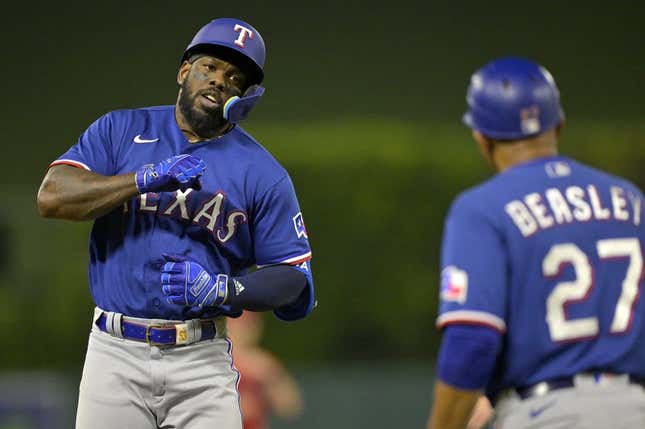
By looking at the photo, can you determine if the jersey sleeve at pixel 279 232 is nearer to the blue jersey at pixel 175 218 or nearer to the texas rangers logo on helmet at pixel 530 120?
the blue jersey at pixel 175 218

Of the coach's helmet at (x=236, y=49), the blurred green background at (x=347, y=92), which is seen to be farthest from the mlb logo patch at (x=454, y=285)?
the blurred green background at (x=347, y=92)

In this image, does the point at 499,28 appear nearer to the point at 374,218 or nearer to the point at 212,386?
the point at 374,218

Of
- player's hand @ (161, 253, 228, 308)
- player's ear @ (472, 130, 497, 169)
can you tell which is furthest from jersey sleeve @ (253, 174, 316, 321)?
player's ear @ (472, 130, 497, 169)

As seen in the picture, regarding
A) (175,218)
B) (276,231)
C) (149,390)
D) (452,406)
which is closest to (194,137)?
(175,218)

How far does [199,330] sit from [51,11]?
35.3 feet

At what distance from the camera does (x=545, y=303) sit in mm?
3104

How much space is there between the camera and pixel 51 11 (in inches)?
550

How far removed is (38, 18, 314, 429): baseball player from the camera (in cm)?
387

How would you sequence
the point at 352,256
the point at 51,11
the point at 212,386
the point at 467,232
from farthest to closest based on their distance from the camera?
the point at 51,11 < the point at 352,256 < the point at 212,386 < the point at 467,232

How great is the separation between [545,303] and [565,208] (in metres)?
0.27

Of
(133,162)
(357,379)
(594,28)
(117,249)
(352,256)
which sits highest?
(594,28)

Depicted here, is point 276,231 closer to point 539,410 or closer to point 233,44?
point 233,44

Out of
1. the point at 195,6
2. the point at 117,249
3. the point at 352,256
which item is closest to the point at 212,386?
the point at 117,249

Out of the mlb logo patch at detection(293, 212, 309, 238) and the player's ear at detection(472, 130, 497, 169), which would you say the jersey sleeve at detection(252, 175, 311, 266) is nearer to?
the mlb logo patch at detection(293, 212, 309, 238)
